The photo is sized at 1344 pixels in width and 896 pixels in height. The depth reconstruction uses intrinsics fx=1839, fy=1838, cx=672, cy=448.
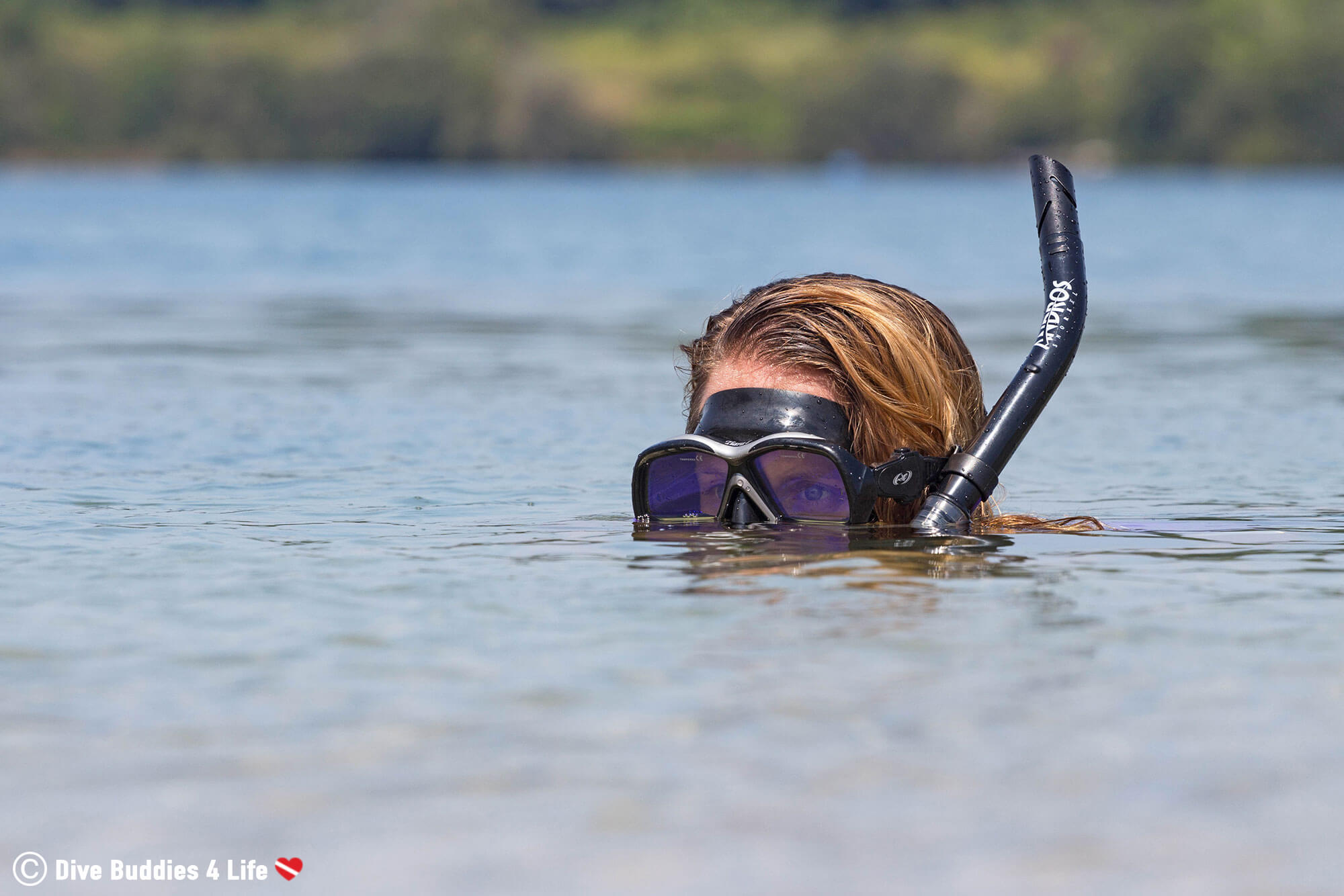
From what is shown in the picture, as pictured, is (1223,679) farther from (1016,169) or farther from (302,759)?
(1016,169)

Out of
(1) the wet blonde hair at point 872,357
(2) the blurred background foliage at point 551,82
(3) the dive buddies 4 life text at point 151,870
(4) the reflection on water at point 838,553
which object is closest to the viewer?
(3) the dive buddies 4 life text at point 151,870

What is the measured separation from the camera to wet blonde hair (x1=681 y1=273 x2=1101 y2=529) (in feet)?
17.1

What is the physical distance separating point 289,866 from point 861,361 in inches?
114

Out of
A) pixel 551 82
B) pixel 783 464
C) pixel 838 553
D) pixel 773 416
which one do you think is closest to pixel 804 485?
pixel 783 464

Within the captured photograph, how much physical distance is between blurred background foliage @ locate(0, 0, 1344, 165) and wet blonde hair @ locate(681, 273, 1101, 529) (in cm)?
14584

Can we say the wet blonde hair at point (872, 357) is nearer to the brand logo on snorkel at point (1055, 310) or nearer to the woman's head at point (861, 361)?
the woman's head at point (861, 361)

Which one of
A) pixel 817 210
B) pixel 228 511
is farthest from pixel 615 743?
pixel 817 210

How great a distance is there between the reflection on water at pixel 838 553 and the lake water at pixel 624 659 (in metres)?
0.02

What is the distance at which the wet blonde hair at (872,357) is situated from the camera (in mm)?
5223

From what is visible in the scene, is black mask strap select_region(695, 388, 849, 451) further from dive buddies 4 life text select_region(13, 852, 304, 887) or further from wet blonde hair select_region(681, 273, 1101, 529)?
dive buddies 4 life text select_region(13, 852, 304, 887)

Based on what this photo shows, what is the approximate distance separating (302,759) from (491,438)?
19.0ft

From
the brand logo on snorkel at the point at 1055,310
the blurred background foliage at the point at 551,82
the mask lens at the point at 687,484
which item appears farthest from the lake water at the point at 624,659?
the blurred background foliage at the point at 551,82

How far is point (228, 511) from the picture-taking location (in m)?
6.32

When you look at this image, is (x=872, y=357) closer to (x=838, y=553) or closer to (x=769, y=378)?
(x=769, y=378)
